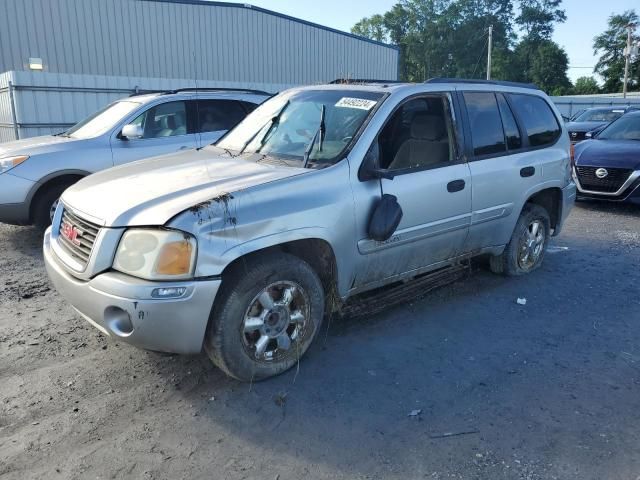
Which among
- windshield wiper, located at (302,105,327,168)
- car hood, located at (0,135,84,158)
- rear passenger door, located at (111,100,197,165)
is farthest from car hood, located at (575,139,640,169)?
car hood, located at (0,135,84,158)

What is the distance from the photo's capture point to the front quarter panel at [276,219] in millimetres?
3010

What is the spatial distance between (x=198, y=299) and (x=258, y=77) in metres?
19.5

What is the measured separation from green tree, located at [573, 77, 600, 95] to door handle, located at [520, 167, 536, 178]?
68.3 m

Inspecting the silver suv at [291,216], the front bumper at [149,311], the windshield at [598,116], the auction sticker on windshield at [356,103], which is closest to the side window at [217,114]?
the silver suv at [291,216]

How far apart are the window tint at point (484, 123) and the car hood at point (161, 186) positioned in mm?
1801

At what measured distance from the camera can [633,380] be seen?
3600 millimetres

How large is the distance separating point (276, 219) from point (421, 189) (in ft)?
4.38

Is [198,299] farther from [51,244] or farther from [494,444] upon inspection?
[494,444]

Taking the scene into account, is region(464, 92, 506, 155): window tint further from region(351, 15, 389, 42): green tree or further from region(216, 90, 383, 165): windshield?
region(351, 15, 389, 42): green tree

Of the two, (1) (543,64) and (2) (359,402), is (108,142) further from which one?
(1) (543,64)

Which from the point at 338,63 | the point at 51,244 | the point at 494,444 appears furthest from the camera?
the point at 338,63

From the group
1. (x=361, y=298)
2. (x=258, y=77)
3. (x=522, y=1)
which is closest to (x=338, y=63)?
(x=258, y=77)

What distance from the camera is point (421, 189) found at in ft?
13.4

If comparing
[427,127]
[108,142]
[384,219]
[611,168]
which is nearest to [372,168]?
[384,219]
